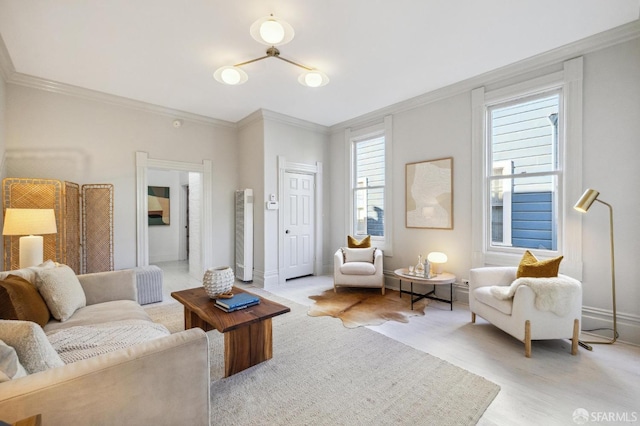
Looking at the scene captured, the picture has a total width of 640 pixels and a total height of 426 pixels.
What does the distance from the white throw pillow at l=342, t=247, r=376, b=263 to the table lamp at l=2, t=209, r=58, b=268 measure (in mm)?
3602

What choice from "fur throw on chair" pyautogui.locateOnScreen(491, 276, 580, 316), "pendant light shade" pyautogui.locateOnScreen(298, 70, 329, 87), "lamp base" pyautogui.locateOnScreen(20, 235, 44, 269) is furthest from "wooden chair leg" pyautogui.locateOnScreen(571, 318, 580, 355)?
"lamp base" pyautogui.locateOnScreen(20, 235, 44, 269)

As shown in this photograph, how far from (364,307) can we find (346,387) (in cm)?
166

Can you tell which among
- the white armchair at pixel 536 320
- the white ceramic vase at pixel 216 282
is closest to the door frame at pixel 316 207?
the white ceramic vase at pixel 216 282

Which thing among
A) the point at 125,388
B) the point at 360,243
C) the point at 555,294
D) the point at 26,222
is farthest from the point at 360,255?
the point at 26,222

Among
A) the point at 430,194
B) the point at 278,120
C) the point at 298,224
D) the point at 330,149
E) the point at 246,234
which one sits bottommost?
the point at 246,234

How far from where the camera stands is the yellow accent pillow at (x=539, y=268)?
8.46 ft

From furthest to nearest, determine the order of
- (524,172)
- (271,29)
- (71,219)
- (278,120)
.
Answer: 1. (278,120)
2. (71,219)
3. (524,172)
4. (271,29)

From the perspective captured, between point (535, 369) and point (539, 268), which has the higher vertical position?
point (539, 268)

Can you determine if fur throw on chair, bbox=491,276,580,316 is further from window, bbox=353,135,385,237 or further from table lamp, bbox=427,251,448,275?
window, bbox=353,135,385,237

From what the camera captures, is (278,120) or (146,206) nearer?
(146,206)

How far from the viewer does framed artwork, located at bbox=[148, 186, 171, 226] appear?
6.99 metres

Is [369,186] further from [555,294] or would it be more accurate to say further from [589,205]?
[555,294]

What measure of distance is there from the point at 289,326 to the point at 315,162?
10.7 feet

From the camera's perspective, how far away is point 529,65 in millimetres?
3205
